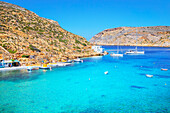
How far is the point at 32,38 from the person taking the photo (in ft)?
247

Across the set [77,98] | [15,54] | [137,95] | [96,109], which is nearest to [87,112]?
[96,109]

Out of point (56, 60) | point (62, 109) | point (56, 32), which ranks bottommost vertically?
point (62, 109)

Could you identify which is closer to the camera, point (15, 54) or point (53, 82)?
point (53, 82)

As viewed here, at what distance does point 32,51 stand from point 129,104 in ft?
160

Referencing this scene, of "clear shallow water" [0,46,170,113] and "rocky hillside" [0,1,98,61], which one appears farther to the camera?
"rocky hillside" [0,1,98,61]

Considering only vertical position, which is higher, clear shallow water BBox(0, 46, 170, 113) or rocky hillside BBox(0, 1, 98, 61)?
rocky hillside BBox(0, 1, 98, 61)

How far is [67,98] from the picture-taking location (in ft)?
91.8

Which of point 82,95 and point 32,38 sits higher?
point 32,38

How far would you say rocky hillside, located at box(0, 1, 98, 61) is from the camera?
62.5m

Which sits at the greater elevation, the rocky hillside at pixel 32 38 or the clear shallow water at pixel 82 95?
the rocky hillside at pixel 32 38

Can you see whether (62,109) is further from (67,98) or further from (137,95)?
(137,95)

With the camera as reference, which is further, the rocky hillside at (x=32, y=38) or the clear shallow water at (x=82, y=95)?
the rocky hillside at (x=32, y=38)

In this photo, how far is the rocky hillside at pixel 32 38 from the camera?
6253 centimetres

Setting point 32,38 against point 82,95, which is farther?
point 32,38
